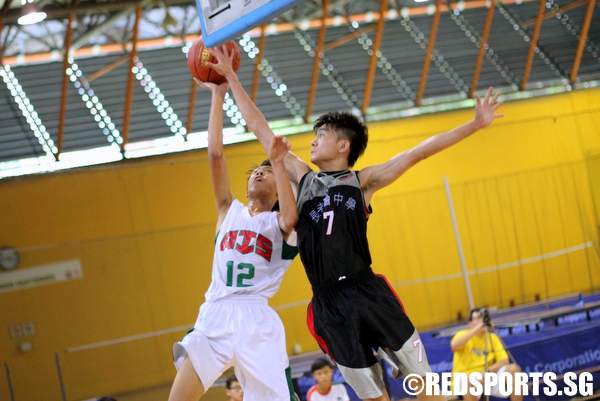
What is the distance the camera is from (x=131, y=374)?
43.9ft

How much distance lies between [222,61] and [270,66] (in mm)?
12300

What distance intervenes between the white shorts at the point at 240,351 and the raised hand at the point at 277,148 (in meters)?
0.89

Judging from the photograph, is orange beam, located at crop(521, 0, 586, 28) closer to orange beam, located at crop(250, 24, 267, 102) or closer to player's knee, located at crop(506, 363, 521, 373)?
orange beam, located at crop(250, 24, 267, 102)

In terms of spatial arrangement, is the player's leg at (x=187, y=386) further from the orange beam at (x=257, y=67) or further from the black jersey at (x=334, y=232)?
the orange beam at (x=257, y=67)

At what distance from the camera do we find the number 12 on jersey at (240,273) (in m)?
4.79

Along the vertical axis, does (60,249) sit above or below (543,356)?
above

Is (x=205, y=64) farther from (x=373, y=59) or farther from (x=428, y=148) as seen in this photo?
(x=373, y=59)

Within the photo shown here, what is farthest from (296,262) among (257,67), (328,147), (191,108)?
(328,147)

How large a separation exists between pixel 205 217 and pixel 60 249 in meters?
2.43

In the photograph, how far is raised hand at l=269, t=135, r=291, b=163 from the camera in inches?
170

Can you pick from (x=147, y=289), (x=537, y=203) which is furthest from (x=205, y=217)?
(x=537, y=203)

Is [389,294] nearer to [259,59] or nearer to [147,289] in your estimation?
[147,289]

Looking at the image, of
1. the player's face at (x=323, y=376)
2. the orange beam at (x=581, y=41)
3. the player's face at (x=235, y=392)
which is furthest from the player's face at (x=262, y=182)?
the orange beam at (x=581, y=41)

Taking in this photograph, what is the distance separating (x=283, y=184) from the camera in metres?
4.38
